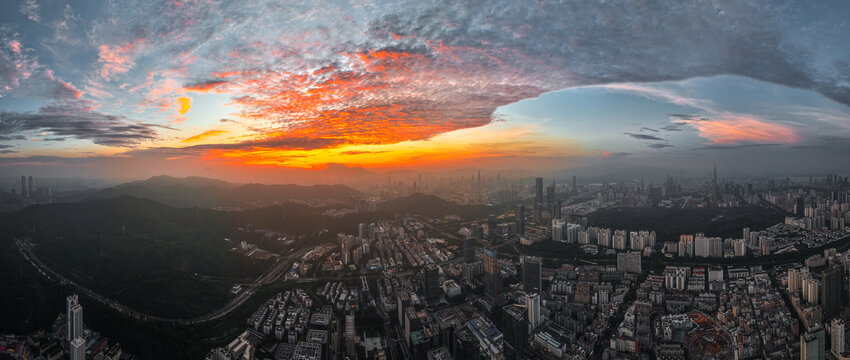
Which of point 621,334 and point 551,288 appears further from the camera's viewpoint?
point 551,288

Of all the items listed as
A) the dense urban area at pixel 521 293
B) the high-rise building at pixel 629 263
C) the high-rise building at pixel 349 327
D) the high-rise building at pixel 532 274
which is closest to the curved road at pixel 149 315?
the dense urban area at pixel 521 293

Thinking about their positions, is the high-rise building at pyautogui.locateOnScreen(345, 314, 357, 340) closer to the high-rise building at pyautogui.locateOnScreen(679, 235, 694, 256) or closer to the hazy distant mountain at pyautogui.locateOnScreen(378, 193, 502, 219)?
the high-rise building at pyautogui.locateOnScreen(679, 235, 694, 256)

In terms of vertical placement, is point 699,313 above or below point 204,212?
below

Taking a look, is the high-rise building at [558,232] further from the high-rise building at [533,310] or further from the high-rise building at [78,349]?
the high-rise building at [78,349]

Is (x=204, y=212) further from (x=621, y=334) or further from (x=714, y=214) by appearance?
(x=714, y=214)

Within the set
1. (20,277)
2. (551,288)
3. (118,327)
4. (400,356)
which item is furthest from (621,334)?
(20,277)

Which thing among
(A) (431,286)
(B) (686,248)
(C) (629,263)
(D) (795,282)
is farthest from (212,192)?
(D) (795,282)

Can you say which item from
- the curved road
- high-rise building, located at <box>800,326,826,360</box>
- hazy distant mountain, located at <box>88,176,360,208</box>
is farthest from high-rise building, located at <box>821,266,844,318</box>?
hazy distant mountain, located at <box>88,176,360,208</box>

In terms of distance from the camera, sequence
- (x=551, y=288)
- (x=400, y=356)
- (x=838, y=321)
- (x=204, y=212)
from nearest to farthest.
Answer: (x=838, y=321) < (x=400, y=356) < (x=551, y=288) < (x=204, y=212)
